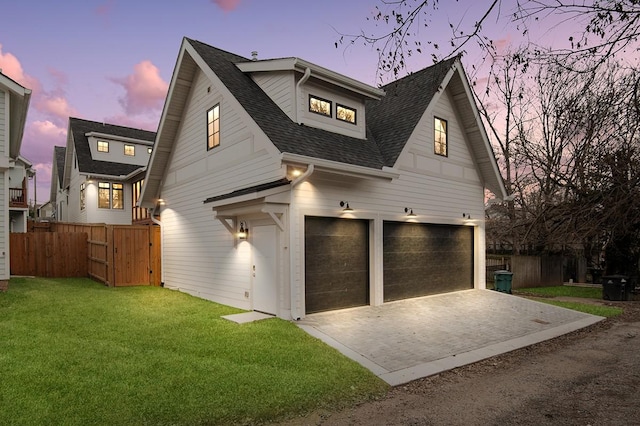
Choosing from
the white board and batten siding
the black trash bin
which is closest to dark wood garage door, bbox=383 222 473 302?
the white board and batten siding

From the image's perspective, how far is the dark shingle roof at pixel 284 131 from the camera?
9320 millimetres

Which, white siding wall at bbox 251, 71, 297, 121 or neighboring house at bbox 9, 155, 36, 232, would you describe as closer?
white siding wall at bbox 251, 71, 297, 121

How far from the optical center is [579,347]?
26.7ft

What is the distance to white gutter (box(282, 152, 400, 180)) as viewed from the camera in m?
8.41

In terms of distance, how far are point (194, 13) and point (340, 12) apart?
2.95m

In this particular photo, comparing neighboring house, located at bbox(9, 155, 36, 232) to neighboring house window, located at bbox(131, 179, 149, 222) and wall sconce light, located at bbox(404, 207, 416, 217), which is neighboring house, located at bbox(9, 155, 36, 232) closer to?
neighboring house window, located at bbox(131, 179, 149, 222)

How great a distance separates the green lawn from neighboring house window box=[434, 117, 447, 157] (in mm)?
8053

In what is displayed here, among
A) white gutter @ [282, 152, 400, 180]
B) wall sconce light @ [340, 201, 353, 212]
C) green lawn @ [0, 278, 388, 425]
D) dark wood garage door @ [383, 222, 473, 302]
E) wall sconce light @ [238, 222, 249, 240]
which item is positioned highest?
white gutter @ [282, 152, 400, 180]

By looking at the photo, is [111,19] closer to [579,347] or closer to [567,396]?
[567,396]

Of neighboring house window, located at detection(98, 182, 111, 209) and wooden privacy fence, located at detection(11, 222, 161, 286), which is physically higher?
neighboring house window, located at detection(98, 182, 111, 209)

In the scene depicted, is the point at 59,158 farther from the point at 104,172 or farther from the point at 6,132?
the point at 6,132

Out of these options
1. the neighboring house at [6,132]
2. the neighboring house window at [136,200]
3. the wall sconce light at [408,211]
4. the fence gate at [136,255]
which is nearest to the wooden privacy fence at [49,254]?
the fence gate at [136,255]

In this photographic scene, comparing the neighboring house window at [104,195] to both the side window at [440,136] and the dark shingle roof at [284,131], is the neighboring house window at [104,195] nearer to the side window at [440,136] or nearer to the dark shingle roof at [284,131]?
the dark shingle roof at [284,131]

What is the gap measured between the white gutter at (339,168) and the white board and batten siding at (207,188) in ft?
1.92
